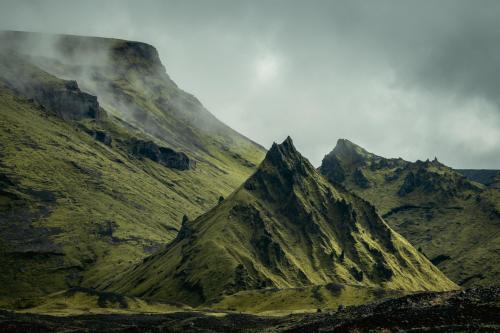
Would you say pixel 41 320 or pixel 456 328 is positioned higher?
pixel 456 328

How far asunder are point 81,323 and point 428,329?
118612 mm

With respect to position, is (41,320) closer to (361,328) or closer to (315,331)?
(315,331)

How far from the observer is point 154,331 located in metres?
127

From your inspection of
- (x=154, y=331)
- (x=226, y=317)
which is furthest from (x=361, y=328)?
(x=226, y=317)

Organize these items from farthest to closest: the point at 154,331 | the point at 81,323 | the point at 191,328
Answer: the point at 81,323, the point at 191,328, the point at 154,331

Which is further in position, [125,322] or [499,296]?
[125,322]

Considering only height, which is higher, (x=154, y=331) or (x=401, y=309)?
(x=401, y=309)

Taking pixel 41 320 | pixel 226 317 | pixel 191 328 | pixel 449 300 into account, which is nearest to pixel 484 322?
pixel 449 300

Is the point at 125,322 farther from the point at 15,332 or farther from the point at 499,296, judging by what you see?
the point at 499,296

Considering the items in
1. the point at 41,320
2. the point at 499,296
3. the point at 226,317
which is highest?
the point at 499,296

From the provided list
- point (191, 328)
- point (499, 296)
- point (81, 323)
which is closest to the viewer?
point (499, 296)

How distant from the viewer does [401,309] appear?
9188 cm

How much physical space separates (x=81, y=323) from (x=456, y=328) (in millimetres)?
121741

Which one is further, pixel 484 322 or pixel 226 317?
pixel 226 317
